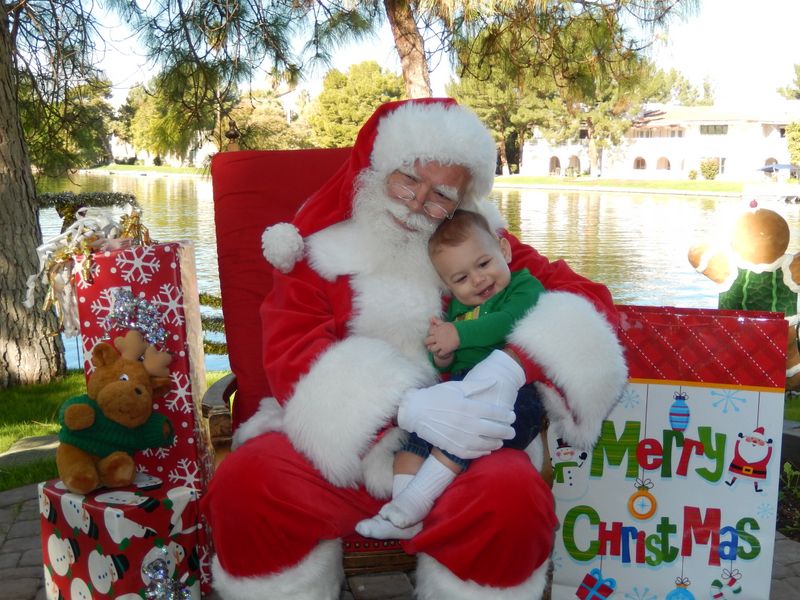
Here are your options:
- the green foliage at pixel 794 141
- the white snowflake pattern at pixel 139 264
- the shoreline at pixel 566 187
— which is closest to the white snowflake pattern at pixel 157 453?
the white snowflake pattern at pixel 139 264

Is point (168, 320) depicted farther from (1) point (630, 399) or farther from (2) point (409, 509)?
(1) point (630, 399)

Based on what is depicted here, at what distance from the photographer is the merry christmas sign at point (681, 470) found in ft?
6.44

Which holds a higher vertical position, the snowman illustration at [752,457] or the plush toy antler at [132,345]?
the plush toy antler at [132,345]

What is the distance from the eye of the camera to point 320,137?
1421 inches

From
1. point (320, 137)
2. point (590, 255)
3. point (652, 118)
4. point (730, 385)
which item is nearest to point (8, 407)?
point (730, 385)

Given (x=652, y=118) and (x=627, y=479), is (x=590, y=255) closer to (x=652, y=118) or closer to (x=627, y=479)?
(x=627, y=479)

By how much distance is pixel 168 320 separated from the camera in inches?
79.0

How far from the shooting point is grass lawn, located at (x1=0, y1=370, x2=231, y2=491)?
3072 mm

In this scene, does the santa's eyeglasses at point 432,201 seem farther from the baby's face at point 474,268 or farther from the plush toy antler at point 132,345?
the plush toy antler at point 132,345

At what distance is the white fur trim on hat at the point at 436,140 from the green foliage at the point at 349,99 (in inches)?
1363

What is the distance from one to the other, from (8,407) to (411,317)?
298 cm

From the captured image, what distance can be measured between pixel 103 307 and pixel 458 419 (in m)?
1.07

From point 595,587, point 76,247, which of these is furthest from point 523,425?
point 76,247

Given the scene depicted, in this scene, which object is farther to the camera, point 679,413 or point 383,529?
point 679,413
